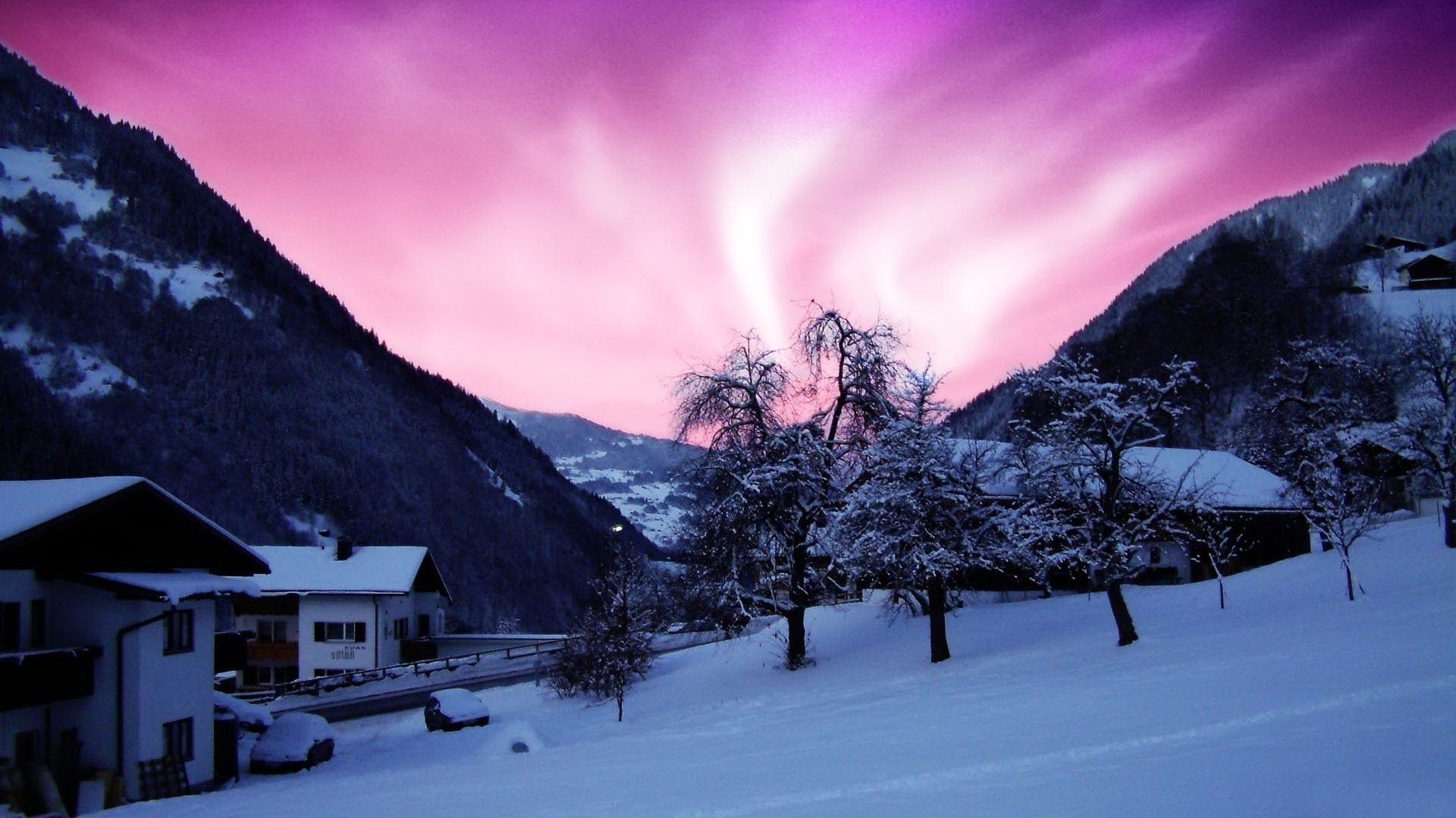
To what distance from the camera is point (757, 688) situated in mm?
30375

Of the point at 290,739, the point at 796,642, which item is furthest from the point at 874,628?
the point at 290,739

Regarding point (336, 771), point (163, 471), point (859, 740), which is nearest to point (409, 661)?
point (336, 771)

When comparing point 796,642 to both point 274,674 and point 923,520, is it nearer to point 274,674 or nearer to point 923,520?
point 923,520

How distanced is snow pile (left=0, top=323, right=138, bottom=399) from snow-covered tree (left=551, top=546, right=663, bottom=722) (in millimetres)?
98939

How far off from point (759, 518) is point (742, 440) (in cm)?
334

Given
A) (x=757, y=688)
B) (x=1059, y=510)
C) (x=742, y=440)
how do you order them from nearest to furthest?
(x=1059, y=510) < (x=757, y=688) < (x=742, y=440)

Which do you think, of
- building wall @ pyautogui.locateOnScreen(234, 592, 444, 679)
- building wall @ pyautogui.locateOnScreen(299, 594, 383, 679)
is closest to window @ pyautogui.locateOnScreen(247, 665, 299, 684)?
building wall @ pyautogui.locateOnScreen(234, 592, 444, 679)

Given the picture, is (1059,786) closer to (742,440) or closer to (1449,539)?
(742,440)

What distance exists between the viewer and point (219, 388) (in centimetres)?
12144

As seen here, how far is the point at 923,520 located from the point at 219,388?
121 metres

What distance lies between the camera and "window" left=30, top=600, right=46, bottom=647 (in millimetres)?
22125

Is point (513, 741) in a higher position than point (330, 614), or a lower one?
lower

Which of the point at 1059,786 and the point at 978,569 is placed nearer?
the point at 1059,786

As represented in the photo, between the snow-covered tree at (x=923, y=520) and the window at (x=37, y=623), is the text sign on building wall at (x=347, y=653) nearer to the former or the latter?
the window at (x=37, y=623)
